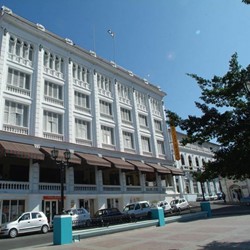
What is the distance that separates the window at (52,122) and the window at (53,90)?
201cm

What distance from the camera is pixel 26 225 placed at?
17750 mm

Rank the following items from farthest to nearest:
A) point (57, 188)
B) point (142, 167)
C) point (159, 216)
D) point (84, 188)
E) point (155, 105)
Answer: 1. point (155, 105)
2. point (142, 167)
3. point (84, 188)
4. point (57, 188)
5. point (159, 216)

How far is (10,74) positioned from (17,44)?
343cm

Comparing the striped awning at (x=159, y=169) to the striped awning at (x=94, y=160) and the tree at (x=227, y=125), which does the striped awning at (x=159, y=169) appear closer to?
the striped awning at (x=94, y=160)

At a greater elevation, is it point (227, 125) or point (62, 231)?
point (227, 125)

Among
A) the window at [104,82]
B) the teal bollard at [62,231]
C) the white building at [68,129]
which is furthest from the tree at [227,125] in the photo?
the window at [104,82]

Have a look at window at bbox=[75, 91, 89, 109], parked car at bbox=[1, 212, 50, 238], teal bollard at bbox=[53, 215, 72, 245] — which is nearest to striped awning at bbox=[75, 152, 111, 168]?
window at bbox=[75, 91, 89, 109]

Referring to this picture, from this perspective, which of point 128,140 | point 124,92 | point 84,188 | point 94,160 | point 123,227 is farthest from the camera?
point 124,92

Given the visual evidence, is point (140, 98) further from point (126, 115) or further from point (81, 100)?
point (81, 100)

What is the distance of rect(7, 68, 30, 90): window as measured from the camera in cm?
2358

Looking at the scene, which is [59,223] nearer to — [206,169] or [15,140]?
[206,169]

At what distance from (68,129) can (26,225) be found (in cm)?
1037

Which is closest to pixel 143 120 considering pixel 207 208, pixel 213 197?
pixel 207 208

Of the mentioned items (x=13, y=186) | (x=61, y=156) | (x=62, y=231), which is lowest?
(x=62, y=231)
